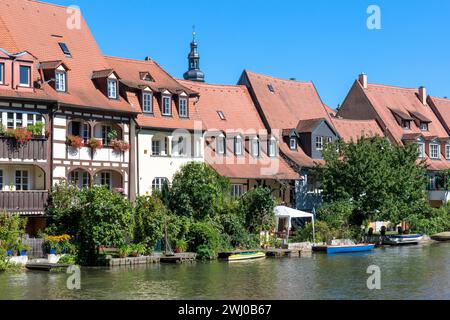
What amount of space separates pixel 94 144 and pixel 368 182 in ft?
68.7

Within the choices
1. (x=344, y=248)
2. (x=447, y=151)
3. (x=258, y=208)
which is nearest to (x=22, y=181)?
(x=258, y=208)

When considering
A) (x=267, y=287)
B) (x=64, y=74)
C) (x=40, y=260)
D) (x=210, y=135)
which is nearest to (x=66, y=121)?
(x=64, y=74)

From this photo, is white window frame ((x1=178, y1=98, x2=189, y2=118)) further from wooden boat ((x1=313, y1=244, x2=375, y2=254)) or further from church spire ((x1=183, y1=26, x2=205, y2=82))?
church spire ((x1=183, y1=26, x2=205, y2=82))

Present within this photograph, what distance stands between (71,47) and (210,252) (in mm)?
15044

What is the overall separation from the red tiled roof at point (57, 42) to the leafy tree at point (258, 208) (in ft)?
29.8

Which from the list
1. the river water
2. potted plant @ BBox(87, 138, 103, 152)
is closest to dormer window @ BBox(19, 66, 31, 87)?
potted plant @ BBox(87, 138, 103, 152)

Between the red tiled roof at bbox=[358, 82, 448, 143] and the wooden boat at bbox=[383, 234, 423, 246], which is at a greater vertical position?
the red tiled roof at bbox=[358, 82, 448, 143]

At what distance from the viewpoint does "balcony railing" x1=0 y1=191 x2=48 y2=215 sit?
38.4 metres

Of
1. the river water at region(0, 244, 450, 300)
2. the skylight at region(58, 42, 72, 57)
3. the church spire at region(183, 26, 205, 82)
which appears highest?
the church spire at region(183, 26, 205, 82)

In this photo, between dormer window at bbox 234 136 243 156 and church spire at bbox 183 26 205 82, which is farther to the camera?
church spire at bbox 183 26 205 82

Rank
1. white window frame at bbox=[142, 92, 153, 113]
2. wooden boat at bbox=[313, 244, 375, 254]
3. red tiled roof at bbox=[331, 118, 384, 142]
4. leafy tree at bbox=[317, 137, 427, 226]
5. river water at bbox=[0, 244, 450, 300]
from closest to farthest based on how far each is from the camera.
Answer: river water at bbox=[0, 244, 450, 300] < wooden boat at bbox=[313, 244, 375, 254] < white window frame at bbox=[142, 92, 153, 113] < leafy tree at bbox=[317, 137, 427, 226] < red tiled roof at bbox=[331, 118, 384, 142]

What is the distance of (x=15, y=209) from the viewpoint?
38719 mm

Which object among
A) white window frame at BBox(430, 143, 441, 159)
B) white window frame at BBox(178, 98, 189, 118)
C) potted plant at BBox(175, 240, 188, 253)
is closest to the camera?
potted plant at BBox(175, 240, 188, 253)

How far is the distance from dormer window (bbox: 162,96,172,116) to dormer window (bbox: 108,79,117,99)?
4312 mm
